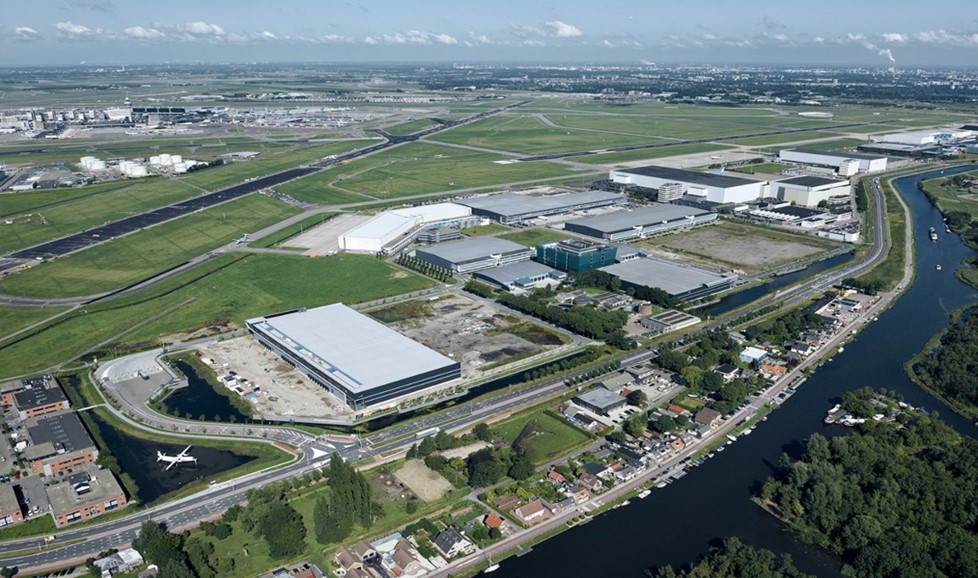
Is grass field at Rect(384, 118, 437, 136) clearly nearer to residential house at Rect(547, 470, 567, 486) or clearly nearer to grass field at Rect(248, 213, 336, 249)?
grass field at Rect(248, 213, 336, 249)

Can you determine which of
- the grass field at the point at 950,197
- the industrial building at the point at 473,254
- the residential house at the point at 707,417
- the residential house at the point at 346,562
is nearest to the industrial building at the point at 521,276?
the industrial building at the point at 473,254

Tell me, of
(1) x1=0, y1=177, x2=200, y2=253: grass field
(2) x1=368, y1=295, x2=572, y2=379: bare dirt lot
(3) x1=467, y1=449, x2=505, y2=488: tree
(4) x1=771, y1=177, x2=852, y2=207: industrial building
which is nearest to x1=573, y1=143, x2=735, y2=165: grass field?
(4) x1=771, y1=177, x2=852, y2=207: industrial building

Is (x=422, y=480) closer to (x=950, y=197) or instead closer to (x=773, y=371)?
(x=773, y=371)

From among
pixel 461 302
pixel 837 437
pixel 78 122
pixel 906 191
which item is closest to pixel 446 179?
pixel 461 302

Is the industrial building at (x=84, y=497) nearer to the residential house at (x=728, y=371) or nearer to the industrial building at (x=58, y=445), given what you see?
the industrial building at (x=58, y=445)

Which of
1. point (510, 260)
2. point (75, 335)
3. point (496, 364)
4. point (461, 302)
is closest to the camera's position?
point (496, 364)

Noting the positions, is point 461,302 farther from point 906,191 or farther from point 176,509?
point 906,191
